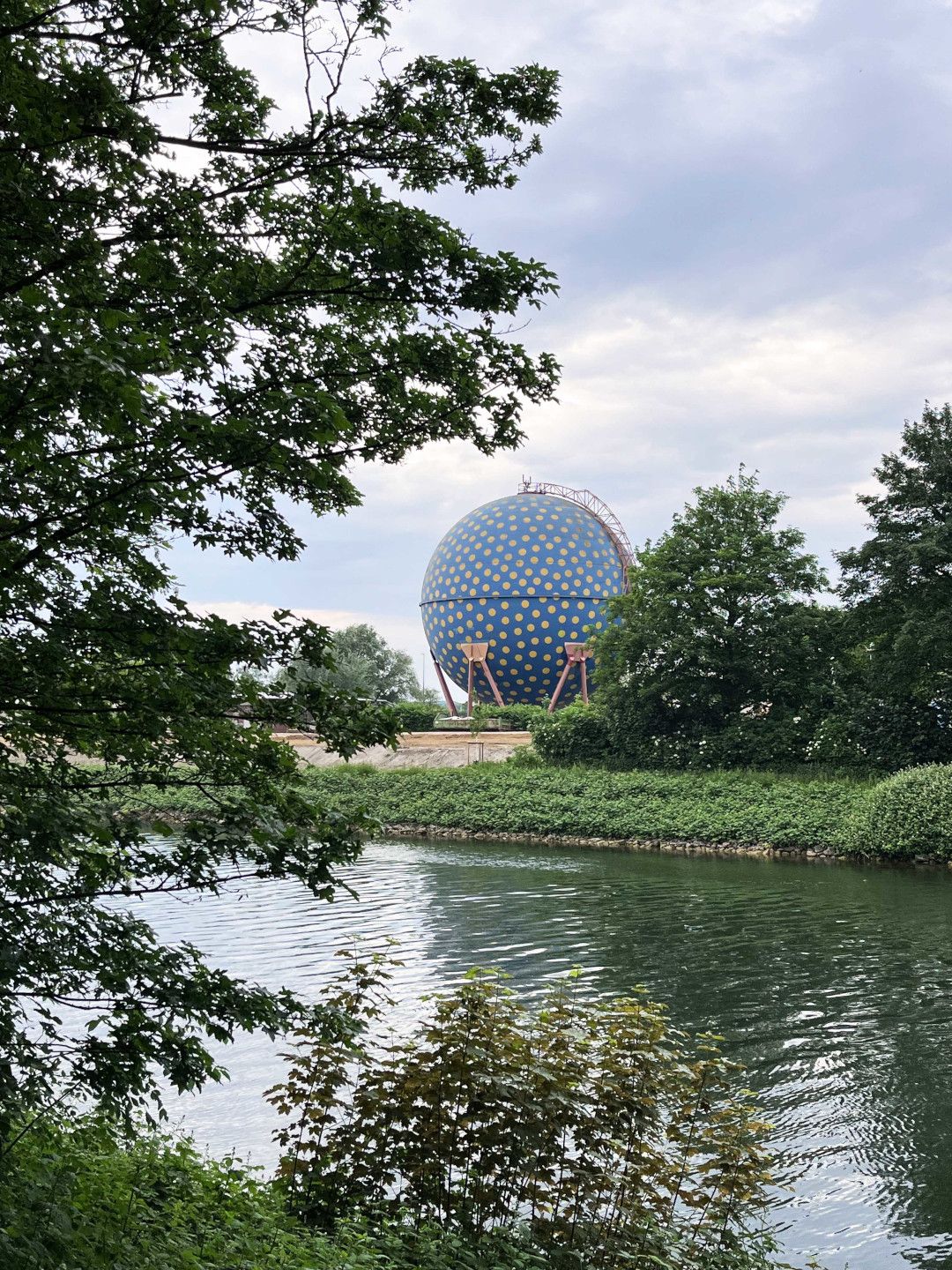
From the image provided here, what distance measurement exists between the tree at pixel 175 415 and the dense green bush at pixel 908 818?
16.3 meters

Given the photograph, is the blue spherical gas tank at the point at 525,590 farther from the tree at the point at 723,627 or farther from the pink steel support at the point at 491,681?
the tree at the point at 723,627

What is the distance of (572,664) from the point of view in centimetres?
4416

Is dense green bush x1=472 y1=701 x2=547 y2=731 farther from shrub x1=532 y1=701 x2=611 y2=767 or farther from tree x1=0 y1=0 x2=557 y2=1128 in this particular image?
tree x1=0 y1=0 x2=557 y2=1128

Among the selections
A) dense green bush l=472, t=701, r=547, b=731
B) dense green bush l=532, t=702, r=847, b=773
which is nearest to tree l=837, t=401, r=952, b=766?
dense green bush l=532, t=702, r=847, b=773

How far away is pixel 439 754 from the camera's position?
34.9m

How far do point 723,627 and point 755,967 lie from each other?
15889 mm

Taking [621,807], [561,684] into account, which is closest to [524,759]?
[621,807]

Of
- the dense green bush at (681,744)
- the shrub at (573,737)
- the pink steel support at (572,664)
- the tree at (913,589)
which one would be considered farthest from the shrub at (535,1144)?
the pink steel support at (572,664)

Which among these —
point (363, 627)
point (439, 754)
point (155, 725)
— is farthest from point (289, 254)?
point (363, 627)

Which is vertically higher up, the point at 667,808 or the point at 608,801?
the point at 608,801

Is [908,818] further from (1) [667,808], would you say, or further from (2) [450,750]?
(2) [450,750]

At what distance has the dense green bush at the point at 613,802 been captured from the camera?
2266cm

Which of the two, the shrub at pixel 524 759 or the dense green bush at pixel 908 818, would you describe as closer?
the dense green bush at pixel 908 818

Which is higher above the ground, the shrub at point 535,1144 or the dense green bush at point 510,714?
the dense green bush at point 510,714
